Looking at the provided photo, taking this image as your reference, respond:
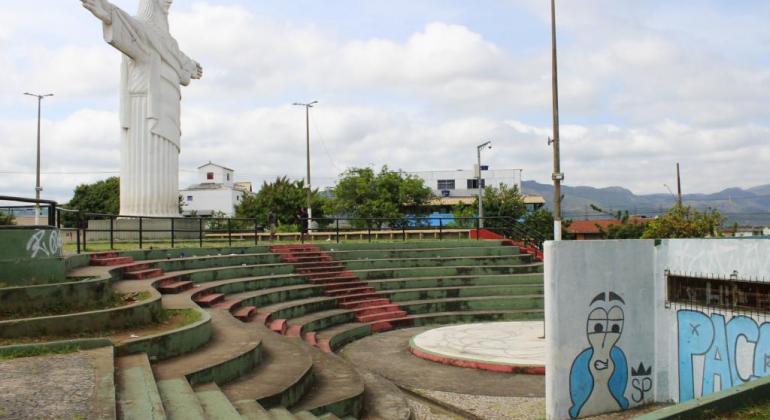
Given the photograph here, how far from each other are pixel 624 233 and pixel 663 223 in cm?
1064

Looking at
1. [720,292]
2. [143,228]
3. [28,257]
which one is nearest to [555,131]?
[720,292]

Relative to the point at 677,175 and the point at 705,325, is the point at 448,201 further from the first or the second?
the point at 705,325

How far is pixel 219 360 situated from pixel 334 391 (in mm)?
1518

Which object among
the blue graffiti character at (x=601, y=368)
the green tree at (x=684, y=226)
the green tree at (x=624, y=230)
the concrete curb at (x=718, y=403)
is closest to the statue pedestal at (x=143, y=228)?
the blue graffiti character at (x=601, y=368)

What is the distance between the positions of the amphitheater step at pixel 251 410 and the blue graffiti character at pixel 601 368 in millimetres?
4953

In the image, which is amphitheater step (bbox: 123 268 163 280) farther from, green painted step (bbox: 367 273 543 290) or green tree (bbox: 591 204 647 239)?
green tree (bbox: 591 204 647 239)

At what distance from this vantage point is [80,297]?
8320mm

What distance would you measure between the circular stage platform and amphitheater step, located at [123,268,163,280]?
18.5 ft

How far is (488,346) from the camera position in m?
13.4

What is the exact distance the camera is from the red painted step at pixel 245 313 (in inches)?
468

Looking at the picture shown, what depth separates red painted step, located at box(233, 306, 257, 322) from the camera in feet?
39.0

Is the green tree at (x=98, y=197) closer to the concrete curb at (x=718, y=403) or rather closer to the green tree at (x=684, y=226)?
the green tree at (x=684, y=226)

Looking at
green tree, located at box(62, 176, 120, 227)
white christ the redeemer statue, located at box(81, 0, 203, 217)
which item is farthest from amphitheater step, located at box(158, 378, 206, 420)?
green tree, located at box(62, 176, 120, 227)

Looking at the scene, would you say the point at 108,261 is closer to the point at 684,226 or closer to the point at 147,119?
the point at 147,119
